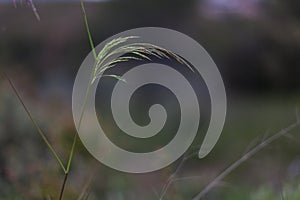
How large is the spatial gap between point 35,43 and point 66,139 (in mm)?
4614

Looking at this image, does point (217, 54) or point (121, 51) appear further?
point (217, 54)

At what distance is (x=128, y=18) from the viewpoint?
736cm

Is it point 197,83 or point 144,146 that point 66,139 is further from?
point 197,83

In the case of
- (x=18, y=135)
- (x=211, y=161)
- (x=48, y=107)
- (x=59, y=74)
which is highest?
(x=18, y=135)

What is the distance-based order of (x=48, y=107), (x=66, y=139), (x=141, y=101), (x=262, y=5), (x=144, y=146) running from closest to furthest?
1. (x=66, y=139)
2. (x=48, y=107)
3. (x=144, y=146)
4. (x=262, y=5)
5. (x=141, y=101)

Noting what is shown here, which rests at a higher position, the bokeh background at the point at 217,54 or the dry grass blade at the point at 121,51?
the dry grass blade at the point at 121,51

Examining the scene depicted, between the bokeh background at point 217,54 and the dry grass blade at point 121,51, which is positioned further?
the bokeh background at point 217,54

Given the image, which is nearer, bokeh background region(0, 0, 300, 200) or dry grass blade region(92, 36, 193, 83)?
dry grass blade region(92, 36, 193, 83)

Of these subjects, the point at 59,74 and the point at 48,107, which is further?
the point at 59,74

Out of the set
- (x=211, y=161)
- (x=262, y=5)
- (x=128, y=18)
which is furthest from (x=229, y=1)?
(x=128, y=18)

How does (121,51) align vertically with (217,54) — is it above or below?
above

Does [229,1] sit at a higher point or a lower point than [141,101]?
higher

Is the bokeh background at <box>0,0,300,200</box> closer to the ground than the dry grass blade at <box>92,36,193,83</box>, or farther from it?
closer to the ground

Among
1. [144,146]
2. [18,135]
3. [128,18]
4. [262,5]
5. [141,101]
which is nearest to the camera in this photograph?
[18,135]
